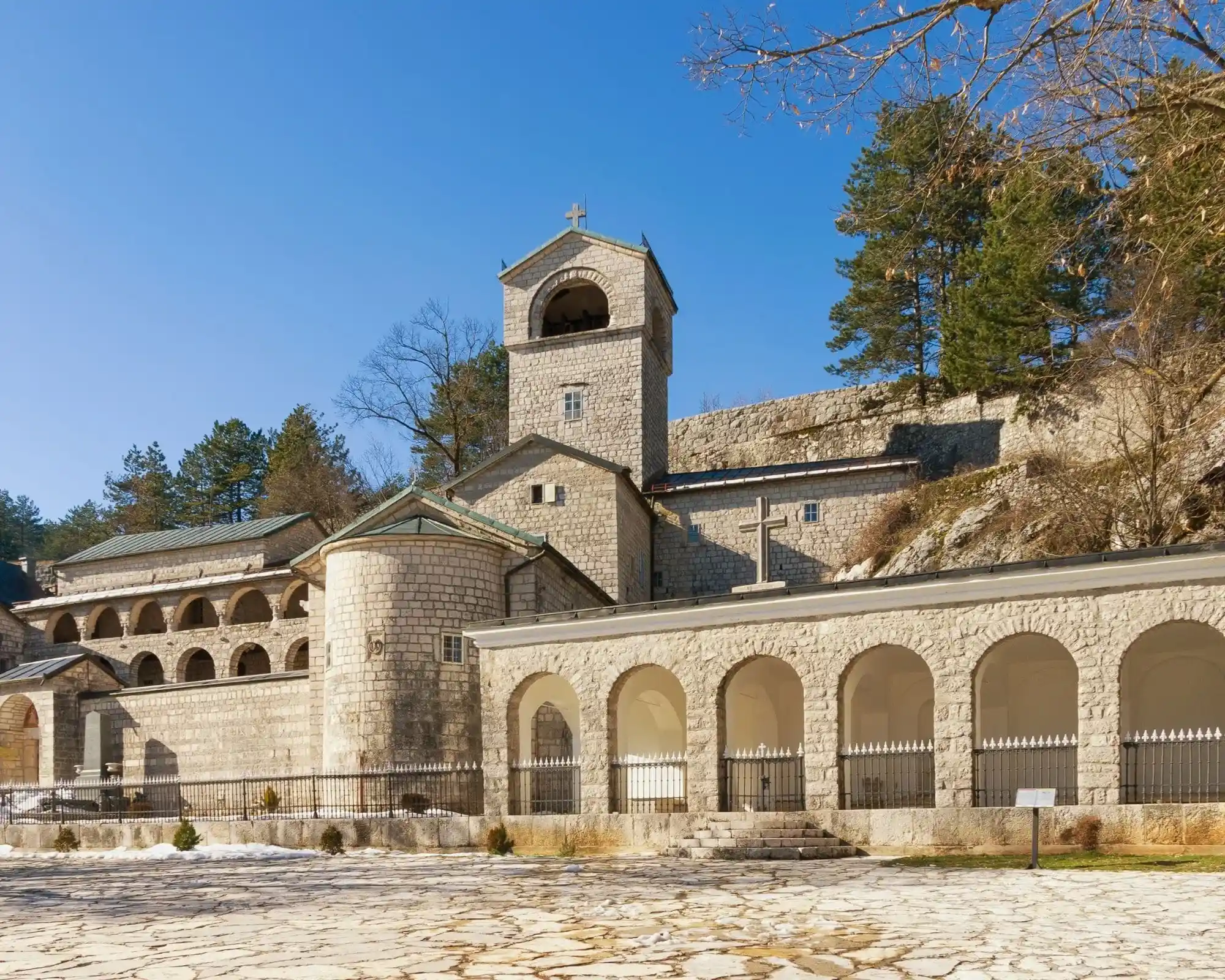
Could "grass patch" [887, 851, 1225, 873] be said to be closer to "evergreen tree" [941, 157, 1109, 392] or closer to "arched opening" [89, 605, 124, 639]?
"evergreen tree" [941, 157, 1109, 392]

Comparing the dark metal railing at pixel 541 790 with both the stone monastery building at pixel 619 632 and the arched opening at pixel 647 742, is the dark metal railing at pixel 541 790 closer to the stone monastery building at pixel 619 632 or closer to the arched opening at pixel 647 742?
the stone monastery building at pixel 619 632

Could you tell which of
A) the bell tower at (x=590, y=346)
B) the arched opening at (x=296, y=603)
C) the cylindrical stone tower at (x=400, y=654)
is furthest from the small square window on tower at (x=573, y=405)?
the cylindrical stone tower at (x=400, y=654)

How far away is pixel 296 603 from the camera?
124 feet

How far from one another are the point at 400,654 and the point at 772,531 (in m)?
14.4

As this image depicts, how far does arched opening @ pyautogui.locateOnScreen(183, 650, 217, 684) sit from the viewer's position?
3834cm

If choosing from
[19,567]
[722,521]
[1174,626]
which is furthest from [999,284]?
[19,567]

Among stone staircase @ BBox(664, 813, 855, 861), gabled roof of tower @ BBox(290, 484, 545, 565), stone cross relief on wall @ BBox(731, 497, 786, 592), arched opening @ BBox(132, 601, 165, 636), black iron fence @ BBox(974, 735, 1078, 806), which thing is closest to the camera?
stone staircase @ BBox(664, 813, 855, 861)

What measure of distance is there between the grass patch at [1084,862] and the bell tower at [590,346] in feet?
67.0

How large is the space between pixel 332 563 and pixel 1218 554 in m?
15.0

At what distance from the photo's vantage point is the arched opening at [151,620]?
4012 centimetres

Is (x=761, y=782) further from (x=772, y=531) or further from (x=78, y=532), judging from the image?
(x=78, y=532)

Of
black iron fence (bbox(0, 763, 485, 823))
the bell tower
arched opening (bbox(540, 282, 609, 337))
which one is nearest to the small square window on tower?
the bell tower

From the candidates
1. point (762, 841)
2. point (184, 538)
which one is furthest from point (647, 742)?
point (184, 538)

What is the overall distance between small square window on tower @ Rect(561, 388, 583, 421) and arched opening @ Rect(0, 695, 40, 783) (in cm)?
1588
